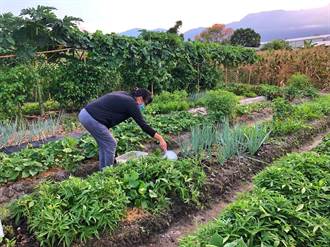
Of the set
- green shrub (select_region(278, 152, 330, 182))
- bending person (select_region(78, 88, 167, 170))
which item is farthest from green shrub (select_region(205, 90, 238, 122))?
green shrub (select_region(278, 152, 330, 182))

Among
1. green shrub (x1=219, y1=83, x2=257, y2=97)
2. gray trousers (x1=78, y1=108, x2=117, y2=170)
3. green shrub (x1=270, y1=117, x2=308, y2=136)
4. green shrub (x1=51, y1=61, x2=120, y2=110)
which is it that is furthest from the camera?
green shrub (x1=219, y1=83, x2=257, y2=97)

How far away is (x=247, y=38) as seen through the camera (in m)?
34.0

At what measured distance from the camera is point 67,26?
877cm

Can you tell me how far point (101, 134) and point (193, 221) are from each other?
1.54m

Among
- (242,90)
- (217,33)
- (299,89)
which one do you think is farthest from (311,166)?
(217,33)

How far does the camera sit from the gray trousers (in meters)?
4.43

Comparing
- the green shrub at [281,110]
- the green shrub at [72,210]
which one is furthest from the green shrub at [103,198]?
the green shrub at [281,110]

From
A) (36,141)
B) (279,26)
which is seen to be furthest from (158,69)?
(279,26)

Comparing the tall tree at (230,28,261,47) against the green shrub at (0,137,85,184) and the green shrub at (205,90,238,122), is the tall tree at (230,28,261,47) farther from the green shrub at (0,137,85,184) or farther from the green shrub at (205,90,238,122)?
the green shrub at (0,137,85,184)

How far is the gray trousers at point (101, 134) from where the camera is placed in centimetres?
443

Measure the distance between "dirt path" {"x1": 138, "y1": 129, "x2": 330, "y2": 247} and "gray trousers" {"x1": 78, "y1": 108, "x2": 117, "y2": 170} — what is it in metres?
1.33

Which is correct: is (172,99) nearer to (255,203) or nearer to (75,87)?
(75,87)

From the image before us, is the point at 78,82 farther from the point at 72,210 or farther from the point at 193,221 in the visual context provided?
the point at 72,210

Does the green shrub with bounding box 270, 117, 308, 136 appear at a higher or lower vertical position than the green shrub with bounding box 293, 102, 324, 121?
higher
